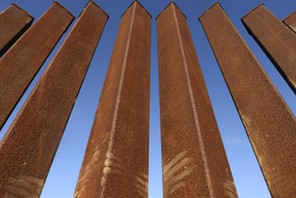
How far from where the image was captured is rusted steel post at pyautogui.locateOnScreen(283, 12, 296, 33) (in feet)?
11.0

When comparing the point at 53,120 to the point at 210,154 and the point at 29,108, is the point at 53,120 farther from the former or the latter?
the point at 210,154

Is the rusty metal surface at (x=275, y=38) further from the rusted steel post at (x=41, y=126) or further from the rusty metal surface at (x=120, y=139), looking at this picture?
the rusted steel post at (x=41, y=126)

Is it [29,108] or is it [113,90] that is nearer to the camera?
[29,108]

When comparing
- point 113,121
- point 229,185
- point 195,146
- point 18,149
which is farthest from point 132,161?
point 18,149

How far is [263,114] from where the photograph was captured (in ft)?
6.67

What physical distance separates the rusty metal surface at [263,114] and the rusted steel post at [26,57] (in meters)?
2.10

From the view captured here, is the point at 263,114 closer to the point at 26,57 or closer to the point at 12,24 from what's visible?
the point at 26,57

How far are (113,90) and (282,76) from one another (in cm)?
188

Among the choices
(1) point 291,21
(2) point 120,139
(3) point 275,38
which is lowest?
(2) point 120,139

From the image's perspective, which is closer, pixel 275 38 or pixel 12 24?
pixel 275 38

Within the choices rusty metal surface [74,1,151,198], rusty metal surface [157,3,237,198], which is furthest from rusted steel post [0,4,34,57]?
rusty metal surface [157,3,237,198]

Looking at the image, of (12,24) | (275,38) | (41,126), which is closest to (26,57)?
(12,24)

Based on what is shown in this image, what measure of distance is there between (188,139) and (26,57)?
2.00 m

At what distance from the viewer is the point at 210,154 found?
1647 millimetres
